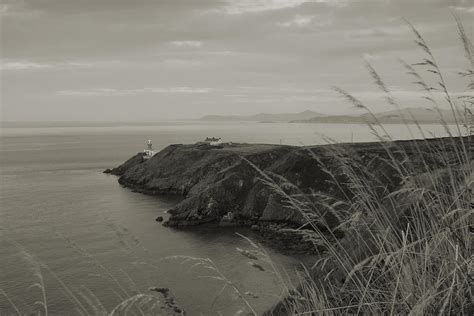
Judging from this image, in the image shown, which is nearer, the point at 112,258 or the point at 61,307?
the point at 61,307

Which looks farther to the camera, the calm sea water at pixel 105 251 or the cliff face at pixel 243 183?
the cliff face at pixel 243 183

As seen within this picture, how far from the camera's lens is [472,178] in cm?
378

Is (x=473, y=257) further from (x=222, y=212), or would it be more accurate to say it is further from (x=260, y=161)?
(x=260, y=161)

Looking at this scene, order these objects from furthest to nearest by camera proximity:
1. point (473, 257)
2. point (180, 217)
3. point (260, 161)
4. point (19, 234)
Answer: point (260, 161), point (180, 217), point (19, 234), point (473, 257)

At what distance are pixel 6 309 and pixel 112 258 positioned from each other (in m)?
11.4

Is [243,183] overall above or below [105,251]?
above

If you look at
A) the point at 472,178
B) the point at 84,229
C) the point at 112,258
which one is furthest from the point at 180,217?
the point at 472,178

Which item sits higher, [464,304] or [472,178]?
[472,178]

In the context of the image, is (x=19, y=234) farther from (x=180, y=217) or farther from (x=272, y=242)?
(x=272, y=242)

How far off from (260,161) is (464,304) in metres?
70.1

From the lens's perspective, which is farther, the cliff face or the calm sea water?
the cliff face

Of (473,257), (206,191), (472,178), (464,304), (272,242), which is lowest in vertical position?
(272,242)

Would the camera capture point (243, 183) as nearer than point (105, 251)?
No

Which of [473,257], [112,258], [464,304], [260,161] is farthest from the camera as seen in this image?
[260,161]
